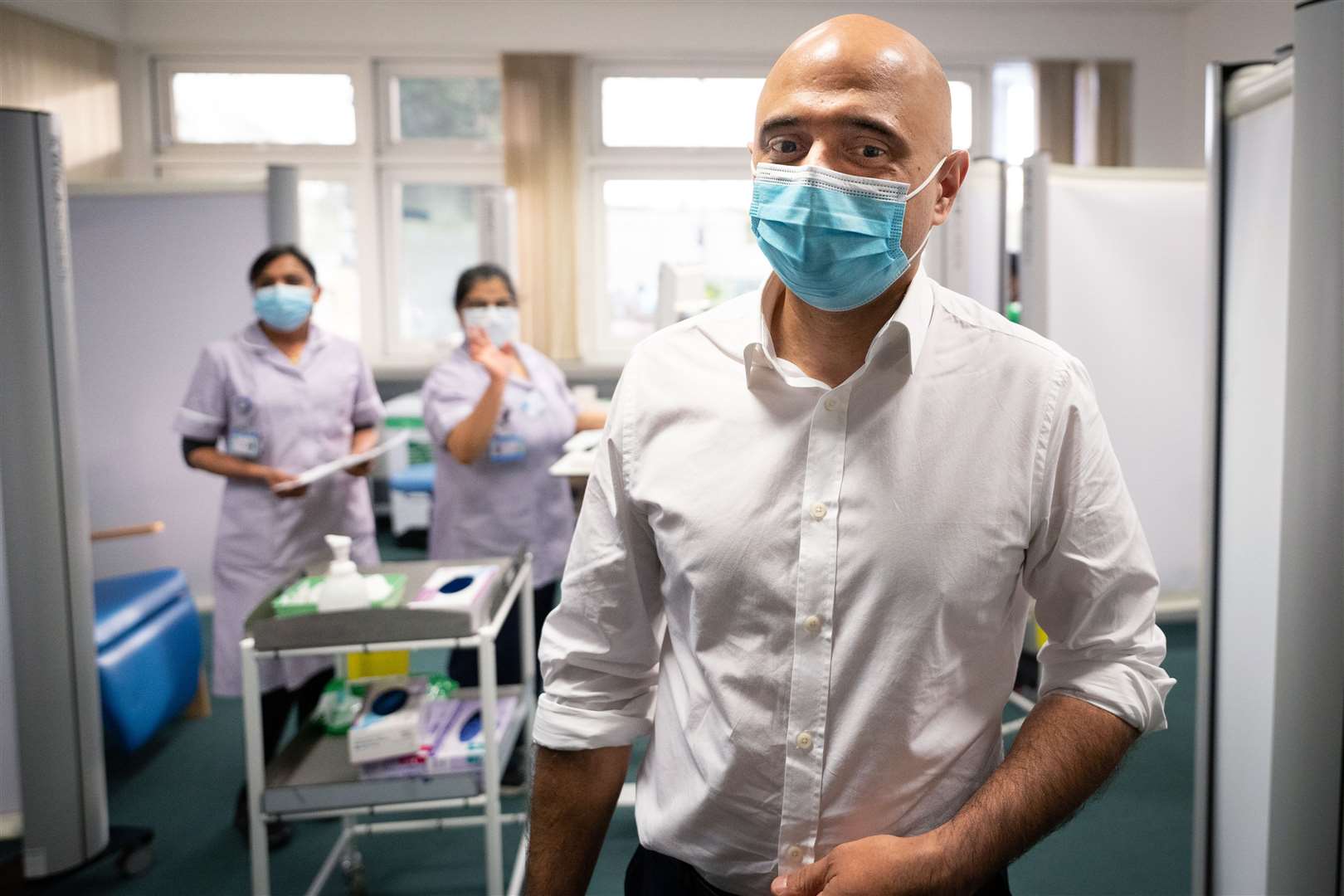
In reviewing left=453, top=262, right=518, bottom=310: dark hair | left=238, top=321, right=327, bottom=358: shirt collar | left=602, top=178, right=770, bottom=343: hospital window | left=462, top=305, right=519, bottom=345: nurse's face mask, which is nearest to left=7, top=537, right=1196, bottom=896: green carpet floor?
left=238, top=321, right=327, bottom=358: shirt collar

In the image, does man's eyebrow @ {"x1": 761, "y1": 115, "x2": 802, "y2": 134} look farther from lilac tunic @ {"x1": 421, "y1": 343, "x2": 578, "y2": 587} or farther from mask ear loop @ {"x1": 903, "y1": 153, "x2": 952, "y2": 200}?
lilac tunic @ {"x1": 421, "y1": 343, "x2": 578, "y2": 587}

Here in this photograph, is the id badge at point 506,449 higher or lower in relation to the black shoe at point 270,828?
higher

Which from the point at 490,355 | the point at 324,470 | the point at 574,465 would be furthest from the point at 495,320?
the point at 324,470

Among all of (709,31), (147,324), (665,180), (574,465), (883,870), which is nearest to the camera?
(883,870)

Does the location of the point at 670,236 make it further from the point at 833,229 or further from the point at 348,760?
the point at 833,229

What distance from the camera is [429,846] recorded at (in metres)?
2.40

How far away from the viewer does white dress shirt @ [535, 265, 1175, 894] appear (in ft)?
2.79

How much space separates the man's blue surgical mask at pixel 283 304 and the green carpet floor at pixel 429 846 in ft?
4.28

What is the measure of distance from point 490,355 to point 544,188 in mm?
3585

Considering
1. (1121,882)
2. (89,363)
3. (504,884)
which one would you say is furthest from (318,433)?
(1121,882)

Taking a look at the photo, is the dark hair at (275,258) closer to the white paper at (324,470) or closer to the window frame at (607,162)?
the white paper at (324,470)

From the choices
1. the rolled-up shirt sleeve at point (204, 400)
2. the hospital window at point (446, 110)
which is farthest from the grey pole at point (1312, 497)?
the hospital window at point (446, 110)

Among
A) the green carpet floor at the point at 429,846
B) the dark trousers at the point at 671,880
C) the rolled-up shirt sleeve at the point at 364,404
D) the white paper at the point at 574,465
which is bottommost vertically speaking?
the green carpet floor at the point at 429,846

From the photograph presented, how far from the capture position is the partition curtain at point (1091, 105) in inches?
241
